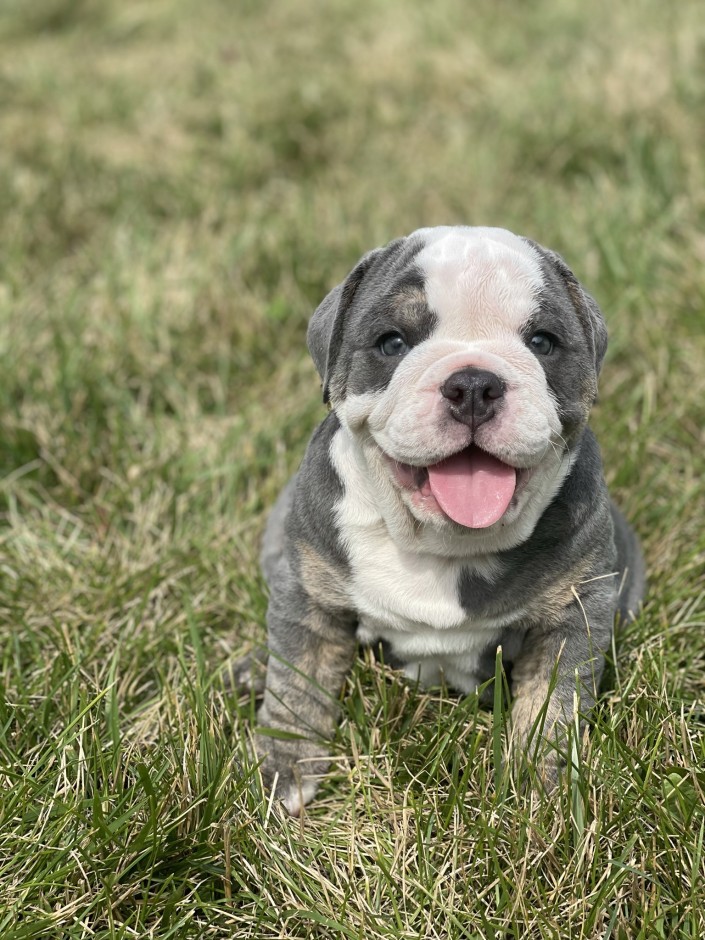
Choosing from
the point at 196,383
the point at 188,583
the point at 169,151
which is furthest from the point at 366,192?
the point at 188,583

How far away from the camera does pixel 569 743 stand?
2592 millimetres

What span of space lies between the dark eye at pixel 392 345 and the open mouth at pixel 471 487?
0.31 meters

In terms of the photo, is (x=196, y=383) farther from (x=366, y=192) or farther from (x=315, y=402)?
(x=366, y=192)

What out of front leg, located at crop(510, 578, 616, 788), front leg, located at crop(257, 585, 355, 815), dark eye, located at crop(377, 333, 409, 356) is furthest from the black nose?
front leg, located at crop(257, 585, 355, 815)

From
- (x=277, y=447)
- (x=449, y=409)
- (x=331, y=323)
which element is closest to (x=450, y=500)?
(x=449, y=409)

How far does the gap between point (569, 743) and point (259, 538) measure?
65.2 inches

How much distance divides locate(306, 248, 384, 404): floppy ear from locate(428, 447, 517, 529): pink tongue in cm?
46

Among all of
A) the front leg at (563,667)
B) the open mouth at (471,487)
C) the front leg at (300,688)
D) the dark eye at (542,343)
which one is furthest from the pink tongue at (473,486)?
the front leg at (300,688)

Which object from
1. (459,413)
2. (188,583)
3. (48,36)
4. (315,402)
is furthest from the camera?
(48,36)

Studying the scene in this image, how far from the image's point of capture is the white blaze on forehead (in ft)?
8.32

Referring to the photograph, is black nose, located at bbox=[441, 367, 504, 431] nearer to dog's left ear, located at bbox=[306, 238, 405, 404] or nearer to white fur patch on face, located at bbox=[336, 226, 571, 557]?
white fur patch on face, located at bbox=[336, 226, 571, 557]

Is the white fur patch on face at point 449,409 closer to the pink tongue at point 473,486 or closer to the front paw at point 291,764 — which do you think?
the pink tongue at point 473,486

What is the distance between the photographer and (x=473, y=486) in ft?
8.24

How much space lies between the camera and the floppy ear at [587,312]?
8.95ft
